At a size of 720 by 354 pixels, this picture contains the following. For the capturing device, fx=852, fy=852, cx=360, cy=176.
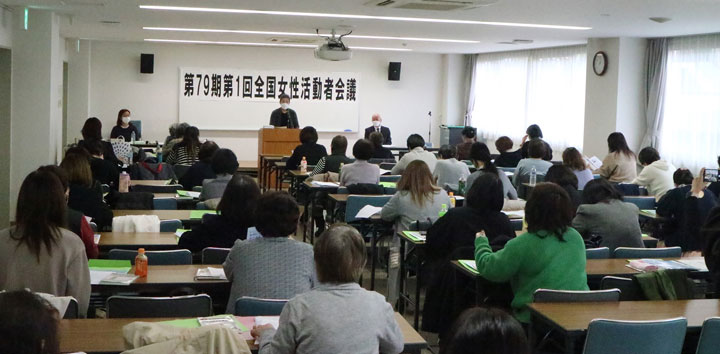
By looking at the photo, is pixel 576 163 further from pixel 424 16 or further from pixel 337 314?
pixel 337 314

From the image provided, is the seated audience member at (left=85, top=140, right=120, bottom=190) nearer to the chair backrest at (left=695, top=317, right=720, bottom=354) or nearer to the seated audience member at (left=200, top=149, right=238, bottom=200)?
the seated audience member at (left=200, top=149, right=238, bottom=200)

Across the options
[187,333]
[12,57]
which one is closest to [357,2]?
[12,57]

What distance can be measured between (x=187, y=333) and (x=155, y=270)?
2109mm

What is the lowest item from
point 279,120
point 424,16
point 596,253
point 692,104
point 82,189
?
point 596,253

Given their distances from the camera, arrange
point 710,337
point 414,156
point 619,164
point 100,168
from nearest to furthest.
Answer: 1. point 710,337
2. point 100,168
3. point 619,164
4. point 414,156

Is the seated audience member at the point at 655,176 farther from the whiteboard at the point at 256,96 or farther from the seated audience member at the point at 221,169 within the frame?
the whiteboard at the point at 256,96

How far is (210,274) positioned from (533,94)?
13031 millimetres

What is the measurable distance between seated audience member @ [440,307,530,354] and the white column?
974cm

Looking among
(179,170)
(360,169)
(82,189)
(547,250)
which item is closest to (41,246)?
(82,189)

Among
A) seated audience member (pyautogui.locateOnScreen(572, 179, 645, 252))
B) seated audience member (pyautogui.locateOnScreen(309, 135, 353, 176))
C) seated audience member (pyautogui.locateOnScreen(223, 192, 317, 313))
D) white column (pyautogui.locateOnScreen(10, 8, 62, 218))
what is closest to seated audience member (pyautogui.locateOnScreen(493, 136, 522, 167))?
seated audience member (pyautogui.locateOnScreen(309, 135, 353, 176))

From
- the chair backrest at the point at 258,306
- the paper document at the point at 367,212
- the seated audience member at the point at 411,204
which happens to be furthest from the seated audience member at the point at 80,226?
the paper document at the point at 367,212

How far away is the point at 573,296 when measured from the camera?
→ 169 inches

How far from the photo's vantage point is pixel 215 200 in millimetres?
7031

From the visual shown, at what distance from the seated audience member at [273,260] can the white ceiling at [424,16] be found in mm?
5428
